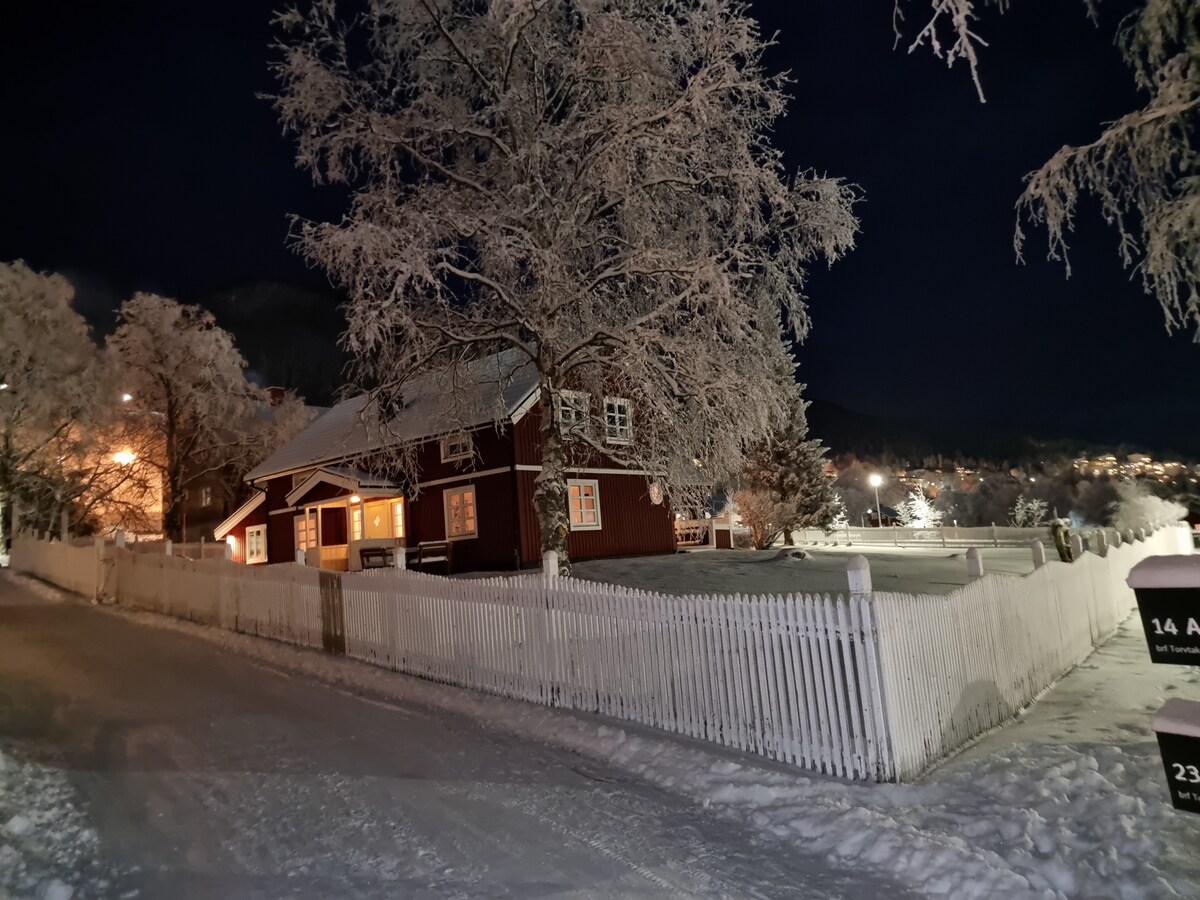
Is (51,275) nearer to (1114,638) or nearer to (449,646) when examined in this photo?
(449,646)

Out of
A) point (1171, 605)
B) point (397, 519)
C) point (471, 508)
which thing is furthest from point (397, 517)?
point (1171, 605)

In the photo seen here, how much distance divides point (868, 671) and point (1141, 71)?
16.9ft

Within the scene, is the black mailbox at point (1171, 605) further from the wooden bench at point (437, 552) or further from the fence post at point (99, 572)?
the fence post at point (99, 572)

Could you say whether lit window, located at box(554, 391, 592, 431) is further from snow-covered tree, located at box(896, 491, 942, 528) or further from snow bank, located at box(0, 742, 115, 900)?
snow-covered tree, located at box(896, 491, 942, 528)

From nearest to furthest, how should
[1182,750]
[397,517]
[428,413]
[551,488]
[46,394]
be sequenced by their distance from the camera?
1. [1182,750]
2. [551,488]
3. [428,413]
4. [397,517]
5. [46,394]

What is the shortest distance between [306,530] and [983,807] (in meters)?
26.9

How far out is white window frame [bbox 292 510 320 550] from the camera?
27609 millimetres

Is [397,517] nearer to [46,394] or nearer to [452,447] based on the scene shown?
[452,447]

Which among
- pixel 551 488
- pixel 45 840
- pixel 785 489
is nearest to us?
pixel 45 840

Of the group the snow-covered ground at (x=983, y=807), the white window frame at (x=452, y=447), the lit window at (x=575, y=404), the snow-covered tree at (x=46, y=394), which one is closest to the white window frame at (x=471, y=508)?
the white window frame at (x=452, y=447)

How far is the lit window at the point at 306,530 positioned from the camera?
2783 centimetres

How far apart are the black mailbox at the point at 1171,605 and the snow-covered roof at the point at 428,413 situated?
10406 millimetres

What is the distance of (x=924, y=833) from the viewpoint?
16.6 feet

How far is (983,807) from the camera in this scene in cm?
546
